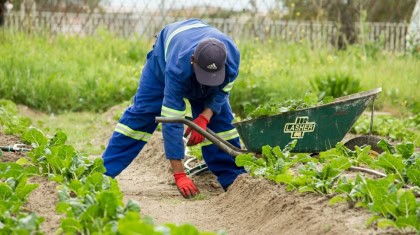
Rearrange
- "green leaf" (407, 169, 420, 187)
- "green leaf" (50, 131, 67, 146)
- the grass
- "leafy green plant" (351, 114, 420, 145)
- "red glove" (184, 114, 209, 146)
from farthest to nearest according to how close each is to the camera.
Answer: the grass, "leafy green plant" (351, 114, 420, 145), "red glove" (184, 114, 209, 146), "green leaf" (50, 131, 67, 146), "green leaf" (407, 169, 420, 187)

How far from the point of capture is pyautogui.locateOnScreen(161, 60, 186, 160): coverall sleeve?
613 centimetres

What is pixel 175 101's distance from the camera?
6.21m

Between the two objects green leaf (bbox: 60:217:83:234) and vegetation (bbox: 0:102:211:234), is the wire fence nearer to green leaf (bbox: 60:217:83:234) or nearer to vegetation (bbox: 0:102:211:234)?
vegetation (bbox: 0:102:211:234)

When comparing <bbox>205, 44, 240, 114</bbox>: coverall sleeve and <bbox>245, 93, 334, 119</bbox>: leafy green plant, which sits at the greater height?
<bbox>205, 44, 240, 114</bbox>: coverall sleeve

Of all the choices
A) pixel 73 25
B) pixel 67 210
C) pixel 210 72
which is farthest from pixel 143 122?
pixel 73 25

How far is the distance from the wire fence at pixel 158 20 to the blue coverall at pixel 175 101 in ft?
22.8

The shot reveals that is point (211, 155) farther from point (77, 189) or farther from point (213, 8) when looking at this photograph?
point (213, 8)

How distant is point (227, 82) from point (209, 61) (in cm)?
47

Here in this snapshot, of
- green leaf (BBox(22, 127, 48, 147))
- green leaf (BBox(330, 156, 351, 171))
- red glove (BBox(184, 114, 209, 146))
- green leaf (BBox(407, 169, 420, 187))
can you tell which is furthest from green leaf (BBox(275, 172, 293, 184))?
green leaf (BBox(22, 127, 48, 147))

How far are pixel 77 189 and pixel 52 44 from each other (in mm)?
9069

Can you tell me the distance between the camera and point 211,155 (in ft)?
22.8

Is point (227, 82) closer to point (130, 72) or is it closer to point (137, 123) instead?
point (137, 123)

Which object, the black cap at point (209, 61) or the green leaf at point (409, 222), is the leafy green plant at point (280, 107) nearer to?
the black cap at point (209, 61)

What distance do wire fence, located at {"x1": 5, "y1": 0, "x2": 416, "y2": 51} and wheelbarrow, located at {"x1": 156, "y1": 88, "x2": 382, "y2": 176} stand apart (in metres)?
7.39
